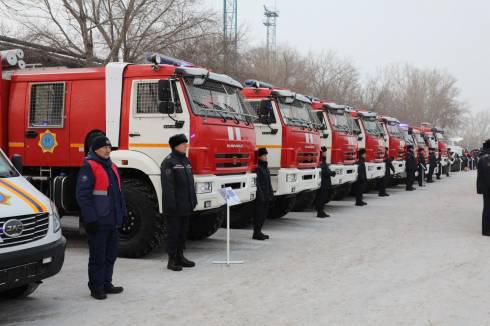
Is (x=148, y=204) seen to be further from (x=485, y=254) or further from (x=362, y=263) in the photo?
(x=485, y=254)

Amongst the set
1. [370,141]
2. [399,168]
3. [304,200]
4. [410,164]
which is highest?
[370,141]

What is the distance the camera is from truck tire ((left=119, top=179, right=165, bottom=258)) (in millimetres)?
8055

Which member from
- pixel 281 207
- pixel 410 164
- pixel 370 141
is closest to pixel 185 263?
pixel 281 207

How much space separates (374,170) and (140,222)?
10.7 metres

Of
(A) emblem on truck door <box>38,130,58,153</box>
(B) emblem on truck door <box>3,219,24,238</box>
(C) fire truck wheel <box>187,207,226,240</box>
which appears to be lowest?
(C) fire truck wheel <box>187,207,226,240</box>

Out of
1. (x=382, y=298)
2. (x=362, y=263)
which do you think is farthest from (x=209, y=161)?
(x=382, y=298)

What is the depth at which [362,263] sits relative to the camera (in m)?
7.98

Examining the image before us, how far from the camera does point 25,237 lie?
5.14 metres

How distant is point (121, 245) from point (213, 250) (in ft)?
5.25

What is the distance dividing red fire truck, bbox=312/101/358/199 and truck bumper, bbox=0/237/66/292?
30.3 ft

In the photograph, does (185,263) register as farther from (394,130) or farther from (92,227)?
(394,130)

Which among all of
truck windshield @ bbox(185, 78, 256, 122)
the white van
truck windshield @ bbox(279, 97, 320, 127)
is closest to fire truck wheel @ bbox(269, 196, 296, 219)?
truck windshield @ bbox(279, 97, 320, 127)

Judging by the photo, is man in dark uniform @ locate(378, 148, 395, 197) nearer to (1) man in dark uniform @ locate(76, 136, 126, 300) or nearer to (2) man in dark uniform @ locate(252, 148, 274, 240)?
(2) man in dark uniform @ locate(252, 148, 274, 240)

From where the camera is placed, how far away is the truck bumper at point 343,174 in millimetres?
14104
